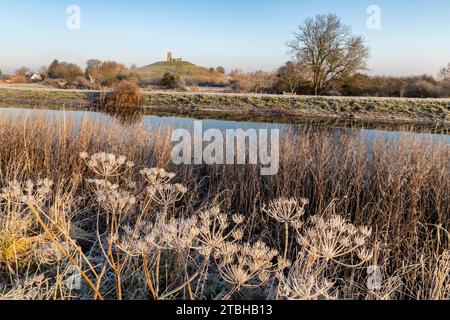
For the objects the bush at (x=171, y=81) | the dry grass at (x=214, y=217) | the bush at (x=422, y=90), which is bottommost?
the dry grass at (x=214, y=217)

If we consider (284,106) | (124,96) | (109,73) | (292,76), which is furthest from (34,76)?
(284,106)

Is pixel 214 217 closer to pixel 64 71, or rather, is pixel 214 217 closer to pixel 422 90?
pixel 422 90

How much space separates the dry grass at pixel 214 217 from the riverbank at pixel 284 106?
12.5m

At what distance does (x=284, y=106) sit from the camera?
20.2m

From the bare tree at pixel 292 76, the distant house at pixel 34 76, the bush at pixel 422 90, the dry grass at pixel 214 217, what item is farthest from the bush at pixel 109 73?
the bush at pixel 422 90

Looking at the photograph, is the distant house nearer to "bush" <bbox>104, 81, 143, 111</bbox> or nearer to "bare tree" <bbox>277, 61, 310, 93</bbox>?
"bush" <bbox>104, 81, 143, 111</bbox>

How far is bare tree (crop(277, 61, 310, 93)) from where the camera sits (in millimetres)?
28906

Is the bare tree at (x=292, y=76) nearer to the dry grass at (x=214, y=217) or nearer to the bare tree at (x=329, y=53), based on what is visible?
the bare tree at (x=329, y=53)

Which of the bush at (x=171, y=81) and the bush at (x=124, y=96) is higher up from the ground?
the bush at (x=171, y=81)

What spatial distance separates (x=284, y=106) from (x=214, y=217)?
19.0m

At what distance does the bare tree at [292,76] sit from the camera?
94.8ft

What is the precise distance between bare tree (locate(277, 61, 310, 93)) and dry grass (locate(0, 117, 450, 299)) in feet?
84.1
